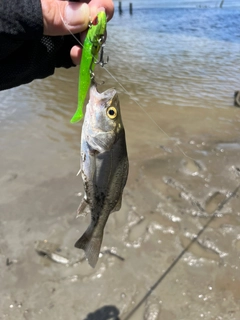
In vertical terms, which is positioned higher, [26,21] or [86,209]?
[26,21]

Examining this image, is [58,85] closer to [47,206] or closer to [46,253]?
[47,206]

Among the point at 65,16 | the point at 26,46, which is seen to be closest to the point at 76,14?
the point at 65,16

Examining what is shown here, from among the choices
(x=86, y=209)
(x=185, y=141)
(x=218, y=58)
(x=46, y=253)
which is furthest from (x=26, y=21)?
(x=218, y=58)

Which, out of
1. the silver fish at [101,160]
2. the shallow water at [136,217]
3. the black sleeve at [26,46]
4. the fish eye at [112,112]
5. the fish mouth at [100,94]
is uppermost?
the black sleeve at [26,46]

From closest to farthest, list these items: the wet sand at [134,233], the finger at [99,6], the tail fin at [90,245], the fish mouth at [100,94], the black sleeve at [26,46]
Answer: the black sleeve at [26,46] < the finger at [99,6] < the fish mouth at [100,94] < the tail fin at [90,245] < the wet sand at [134,233]

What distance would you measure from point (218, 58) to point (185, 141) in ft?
30.5

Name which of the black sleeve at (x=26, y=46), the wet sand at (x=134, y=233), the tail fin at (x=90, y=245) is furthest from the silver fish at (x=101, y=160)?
the wet sand at (x=134, y=233)

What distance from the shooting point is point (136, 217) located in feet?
16.0

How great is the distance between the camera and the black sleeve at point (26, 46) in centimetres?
191

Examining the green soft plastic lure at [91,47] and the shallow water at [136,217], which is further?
the shallow water at [136,217]

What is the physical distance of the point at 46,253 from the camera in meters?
4.30

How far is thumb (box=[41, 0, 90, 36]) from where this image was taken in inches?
77.3

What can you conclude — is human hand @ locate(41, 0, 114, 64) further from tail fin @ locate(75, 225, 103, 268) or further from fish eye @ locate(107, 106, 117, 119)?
tail fin @ locate(75, 225, 103, 268)

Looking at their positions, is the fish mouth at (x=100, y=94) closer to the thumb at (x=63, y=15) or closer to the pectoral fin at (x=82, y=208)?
the thumb at (x=63, y=15)
